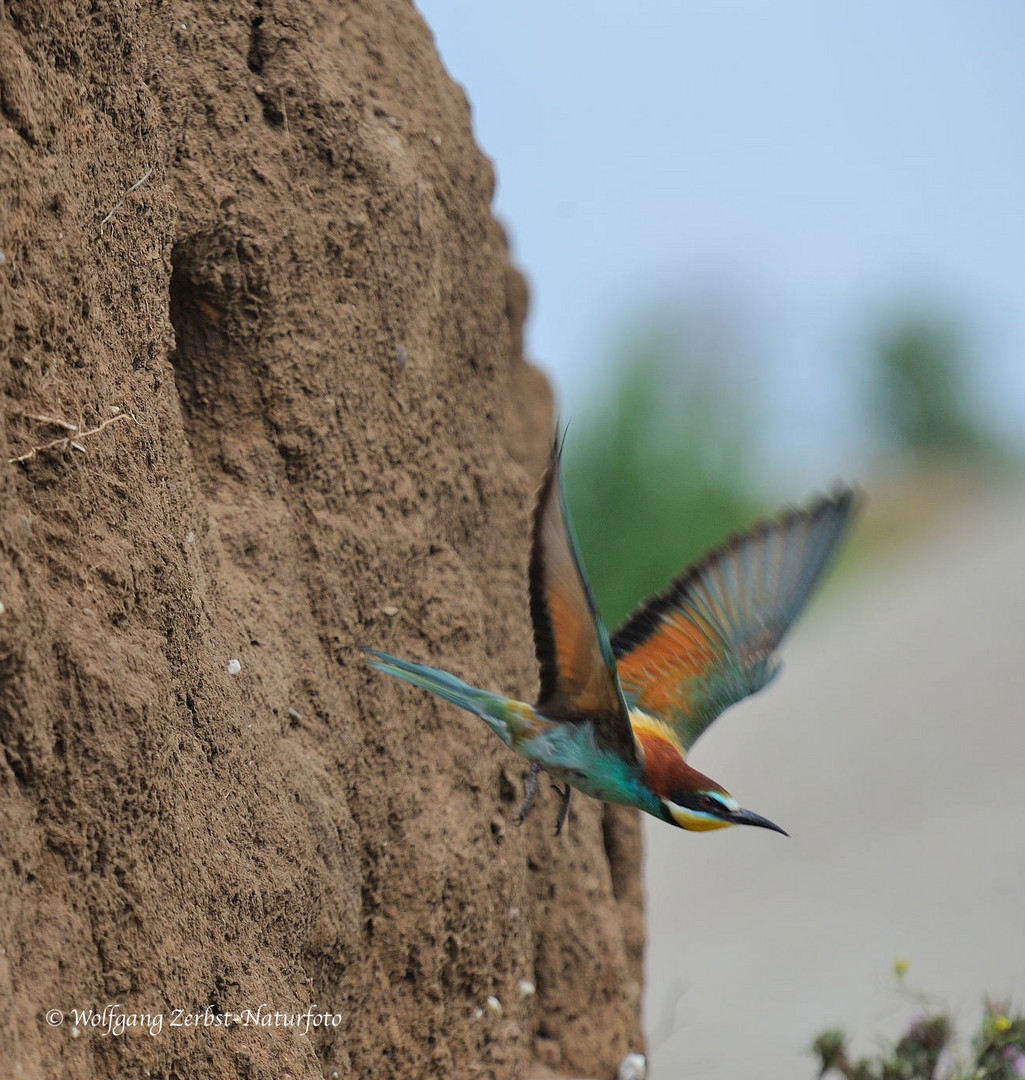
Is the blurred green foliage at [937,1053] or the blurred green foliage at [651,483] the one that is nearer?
the blurred green foliage at [937,1053]

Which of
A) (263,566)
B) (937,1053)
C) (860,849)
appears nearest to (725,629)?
(263,566)

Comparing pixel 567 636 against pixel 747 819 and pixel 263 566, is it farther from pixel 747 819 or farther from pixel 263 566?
pixel 263 566

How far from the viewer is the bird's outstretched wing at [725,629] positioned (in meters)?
2.93

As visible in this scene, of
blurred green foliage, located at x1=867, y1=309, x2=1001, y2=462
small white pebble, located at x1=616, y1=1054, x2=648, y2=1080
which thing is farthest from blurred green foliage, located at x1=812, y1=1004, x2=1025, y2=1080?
blurred green foliage, located at x1=867, y1=309, x2=1001, y2=462

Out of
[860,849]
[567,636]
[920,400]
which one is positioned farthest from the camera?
[920,400]

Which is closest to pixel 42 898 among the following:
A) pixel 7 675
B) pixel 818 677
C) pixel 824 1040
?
pixel 7 675

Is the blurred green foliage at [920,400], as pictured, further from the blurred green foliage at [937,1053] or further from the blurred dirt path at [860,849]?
the blurred green foliage at [937,1053]

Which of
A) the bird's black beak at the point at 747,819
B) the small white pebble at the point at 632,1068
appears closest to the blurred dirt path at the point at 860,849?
the small white pebble at the point at 632,1068

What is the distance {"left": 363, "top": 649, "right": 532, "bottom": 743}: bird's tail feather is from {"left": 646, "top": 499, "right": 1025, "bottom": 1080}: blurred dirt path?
477 cm

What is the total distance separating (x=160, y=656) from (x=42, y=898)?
408mm

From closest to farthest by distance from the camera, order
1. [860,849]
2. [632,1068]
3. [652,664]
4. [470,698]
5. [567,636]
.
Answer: [567,636]
[470,698]
[652,664]
[632,1068]
[860,849]

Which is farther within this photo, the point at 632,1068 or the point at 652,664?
the point at 632,1068

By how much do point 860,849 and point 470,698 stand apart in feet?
31.7

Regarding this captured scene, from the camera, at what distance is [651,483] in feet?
45.0
